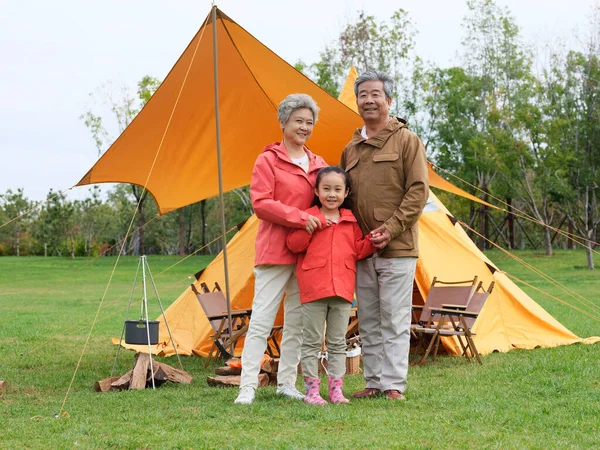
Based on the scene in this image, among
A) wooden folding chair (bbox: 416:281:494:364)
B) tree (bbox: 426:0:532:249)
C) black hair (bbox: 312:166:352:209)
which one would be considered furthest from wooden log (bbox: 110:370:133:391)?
tree (bbox: 426:0:532:249)

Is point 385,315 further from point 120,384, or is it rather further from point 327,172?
point 120,384

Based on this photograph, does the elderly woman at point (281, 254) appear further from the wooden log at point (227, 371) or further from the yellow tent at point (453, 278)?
the yellow tent at point (453, 278)

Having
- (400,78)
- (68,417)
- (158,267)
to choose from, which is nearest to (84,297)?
(158,267)

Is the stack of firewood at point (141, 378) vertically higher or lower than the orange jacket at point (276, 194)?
lower

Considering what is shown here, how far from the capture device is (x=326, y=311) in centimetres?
397

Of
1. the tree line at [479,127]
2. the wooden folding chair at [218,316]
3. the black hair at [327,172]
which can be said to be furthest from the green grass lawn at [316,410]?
the tree line at [479,127]

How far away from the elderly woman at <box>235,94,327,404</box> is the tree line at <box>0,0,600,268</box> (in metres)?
9.97

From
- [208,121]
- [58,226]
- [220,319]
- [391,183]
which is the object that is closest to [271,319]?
[391,183]

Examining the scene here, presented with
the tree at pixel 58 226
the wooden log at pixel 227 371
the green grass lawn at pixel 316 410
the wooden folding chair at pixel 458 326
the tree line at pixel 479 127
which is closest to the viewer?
the green grass lawn at pixel 316 410

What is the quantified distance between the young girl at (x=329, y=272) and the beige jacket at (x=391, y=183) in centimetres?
11

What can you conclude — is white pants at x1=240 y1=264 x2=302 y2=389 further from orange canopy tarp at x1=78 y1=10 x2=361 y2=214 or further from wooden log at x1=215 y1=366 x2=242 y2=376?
orange canopy tarp at x1=78 y1=10 x2=361 y2=214

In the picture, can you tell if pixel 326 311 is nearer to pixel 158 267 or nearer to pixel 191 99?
pixel 191 99

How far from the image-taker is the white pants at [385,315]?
4.02 metres

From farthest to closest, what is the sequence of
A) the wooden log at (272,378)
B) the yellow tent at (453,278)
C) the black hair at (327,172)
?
the yellow tent at (453,278) < the wooden log at (272,378) < the black hair at (327,172)
